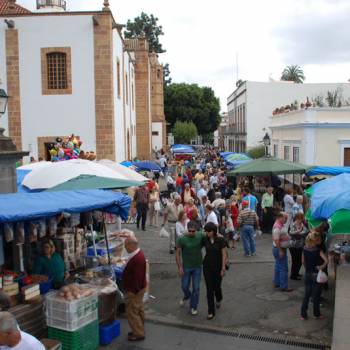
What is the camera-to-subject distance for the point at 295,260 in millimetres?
10625

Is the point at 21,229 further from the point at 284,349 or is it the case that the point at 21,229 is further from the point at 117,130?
the point at 117,130

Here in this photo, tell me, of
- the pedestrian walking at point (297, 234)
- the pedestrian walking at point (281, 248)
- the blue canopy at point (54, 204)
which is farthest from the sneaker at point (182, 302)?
the pedestrian walking at point (297, 234)

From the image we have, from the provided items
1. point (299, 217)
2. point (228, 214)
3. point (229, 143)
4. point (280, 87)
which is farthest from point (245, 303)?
point (229, 143)

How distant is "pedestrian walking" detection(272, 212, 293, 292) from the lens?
9.67 meters

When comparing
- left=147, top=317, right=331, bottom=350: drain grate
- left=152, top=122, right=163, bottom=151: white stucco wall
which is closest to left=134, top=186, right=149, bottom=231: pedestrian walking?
left=147, top=317, right=331, bottom=350: drain grate

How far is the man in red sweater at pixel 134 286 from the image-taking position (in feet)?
24.4

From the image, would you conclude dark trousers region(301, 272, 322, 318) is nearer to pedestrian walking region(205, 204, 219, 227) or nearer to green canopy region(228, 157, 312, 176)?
pedestrian walking region(205, 204, 219, 227)

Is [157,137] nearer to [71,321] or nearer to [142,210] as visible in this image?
[142,210]

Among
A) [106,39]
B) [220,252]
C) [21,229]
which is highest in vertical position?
[106,39]

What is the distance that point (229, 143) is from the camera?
207 ft

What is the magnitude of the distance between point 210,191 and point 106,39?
312 inches

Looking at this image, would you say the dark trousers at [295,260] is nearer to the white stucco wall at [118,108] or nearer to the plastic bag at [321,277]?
the plastic bag at [321,277]

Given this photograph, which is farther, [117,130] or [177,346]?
[117,130]

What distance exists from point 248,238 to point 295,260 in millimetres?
2190
